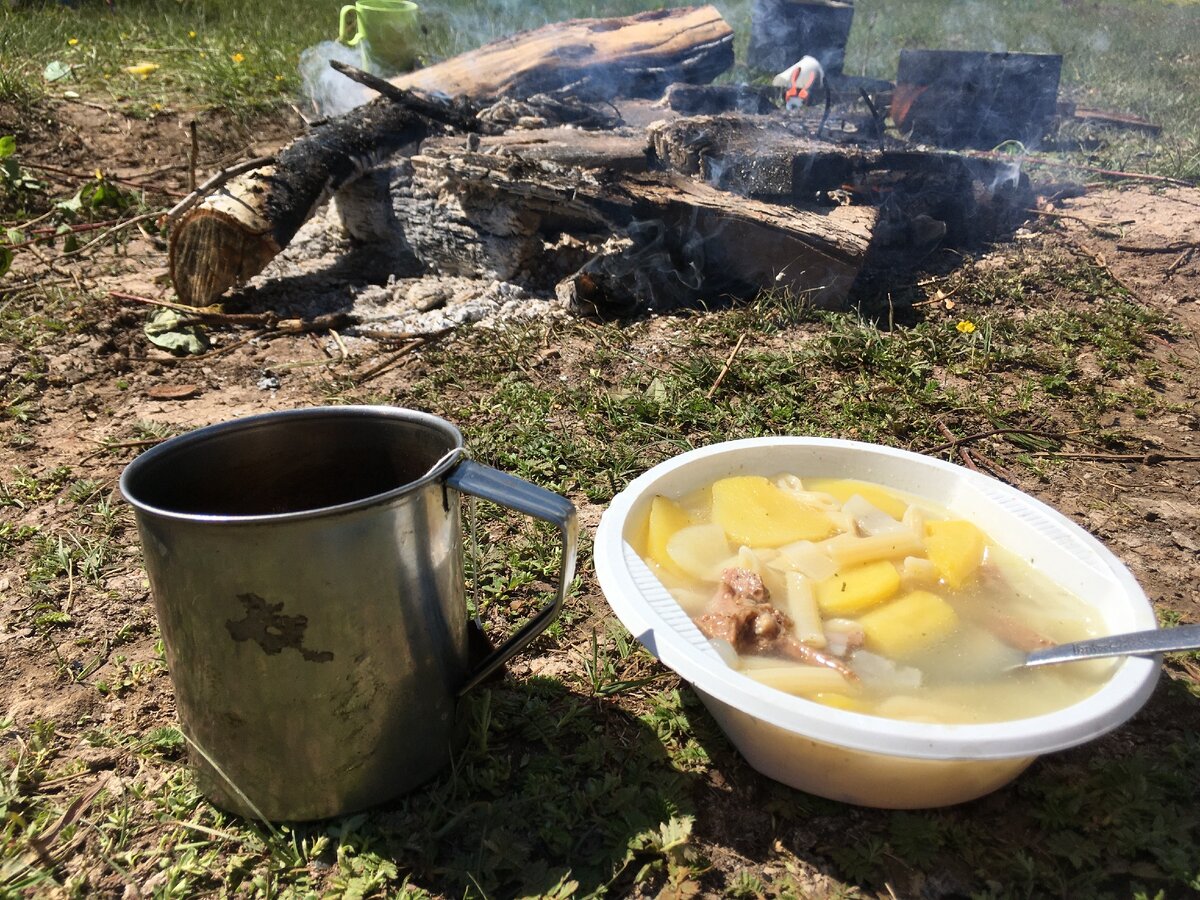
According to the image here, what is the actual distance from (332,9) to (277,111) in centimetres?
295

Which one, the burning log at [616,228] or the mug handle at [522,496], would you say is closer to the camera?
the mug handle at [522,496]

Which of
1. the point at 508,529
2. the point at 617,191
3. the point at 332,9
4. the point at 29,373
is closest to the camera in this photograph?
the point at 508,529

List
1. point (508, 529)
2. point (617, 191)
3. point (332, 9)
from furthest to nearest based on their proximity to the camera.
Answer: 1. point (332, 9)
2. point (617, 191)
3. point (508, 529)

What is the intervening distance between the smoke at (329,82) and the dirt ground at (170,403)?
0.95m

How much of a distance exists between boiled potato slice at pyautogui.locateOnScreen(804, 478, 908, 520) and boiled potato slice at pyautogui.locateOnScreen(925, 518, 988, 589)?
96 mm

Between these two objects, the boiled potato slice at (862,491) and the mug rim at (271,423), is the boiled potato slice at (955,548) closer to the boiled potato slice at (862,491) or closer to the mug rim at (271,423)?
the boiled potato slice at (862,491)

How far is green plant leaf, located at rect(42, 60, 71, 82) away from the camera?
6.12m

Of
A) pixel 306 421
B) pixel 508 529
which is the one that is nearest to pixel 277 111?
pixel 508 529

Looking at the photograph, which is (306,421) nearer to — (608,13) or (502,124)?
(502,124)

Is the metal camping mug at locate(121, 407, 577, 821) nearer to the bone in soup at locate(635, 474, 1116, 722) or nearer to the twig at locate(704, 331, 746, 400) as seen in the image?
the bone in soup at locate(635, 474, 1116, 722)

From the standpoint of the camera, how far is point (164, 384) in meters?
3.51

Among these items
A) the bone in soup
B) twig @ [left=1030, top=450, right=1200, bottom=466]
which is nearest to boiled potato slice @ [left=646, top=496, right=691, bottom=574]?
the bone in soup

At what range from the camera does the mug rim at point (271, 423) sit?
1229 mm

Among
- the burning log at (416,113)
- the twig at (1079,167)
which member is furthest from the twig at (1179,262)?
the burning log at (416,113)
